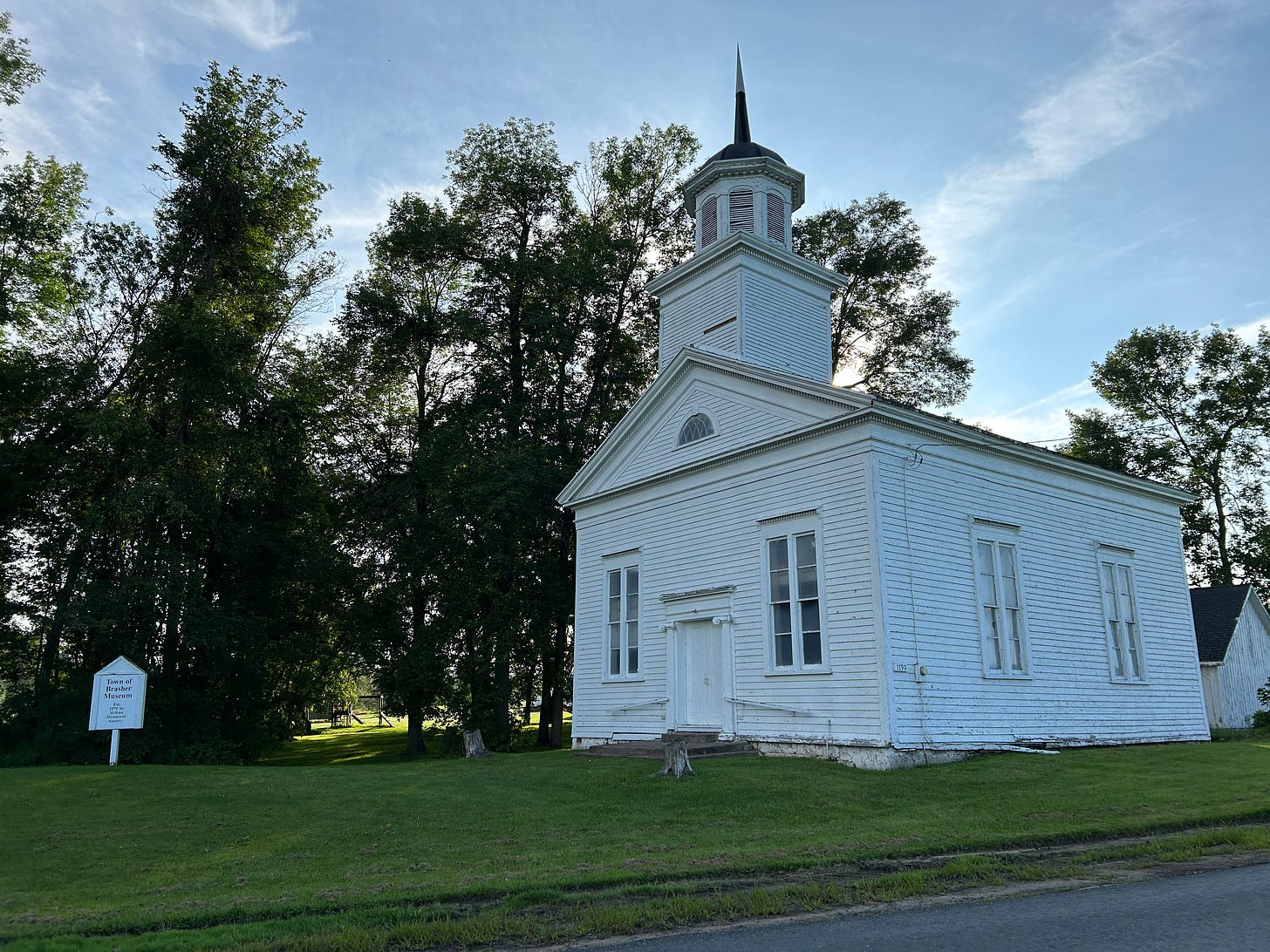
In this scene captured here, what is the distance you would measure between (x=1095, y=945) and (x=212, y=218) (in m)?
29.7

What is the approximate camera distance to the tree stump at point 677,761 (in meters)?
13.5

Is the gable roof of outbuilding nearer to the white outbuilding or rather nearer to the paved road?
the white outbuilding

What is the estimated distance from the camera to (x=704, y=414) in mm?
19719

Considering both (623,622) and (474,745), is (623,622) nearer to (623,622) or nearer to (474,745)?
(623,622)

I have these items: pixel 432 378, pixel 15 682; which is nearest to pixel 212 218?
pixel 432 378

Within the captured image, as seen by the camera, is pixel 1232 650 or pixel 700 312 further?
pixel 1232 650

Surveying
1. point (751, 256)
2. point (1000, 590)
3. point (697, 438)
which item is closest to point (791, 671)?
point (1000, 590)

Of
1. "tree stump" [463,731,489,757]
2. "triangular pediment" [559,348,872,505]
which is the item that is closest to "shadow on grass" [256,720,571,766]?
"tree stump" [463,731,489,757]

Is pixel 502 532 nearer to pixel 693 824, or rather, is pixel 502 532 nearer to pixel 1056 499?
pixel 1056 499

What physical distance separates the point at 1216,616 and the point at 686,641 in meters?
21.2

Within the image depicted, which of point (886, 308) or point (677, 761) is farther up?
point (886, 308)

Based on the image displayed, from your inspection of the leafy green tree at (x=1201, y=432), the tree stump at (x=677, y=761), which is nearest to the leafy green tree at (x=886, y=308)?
the leafy green tree at (x=1201, y=432)

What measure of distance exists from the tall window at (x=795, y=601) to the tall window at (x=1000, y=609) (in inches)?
123

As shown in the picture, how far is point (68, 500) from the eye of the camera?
84.1 feet
